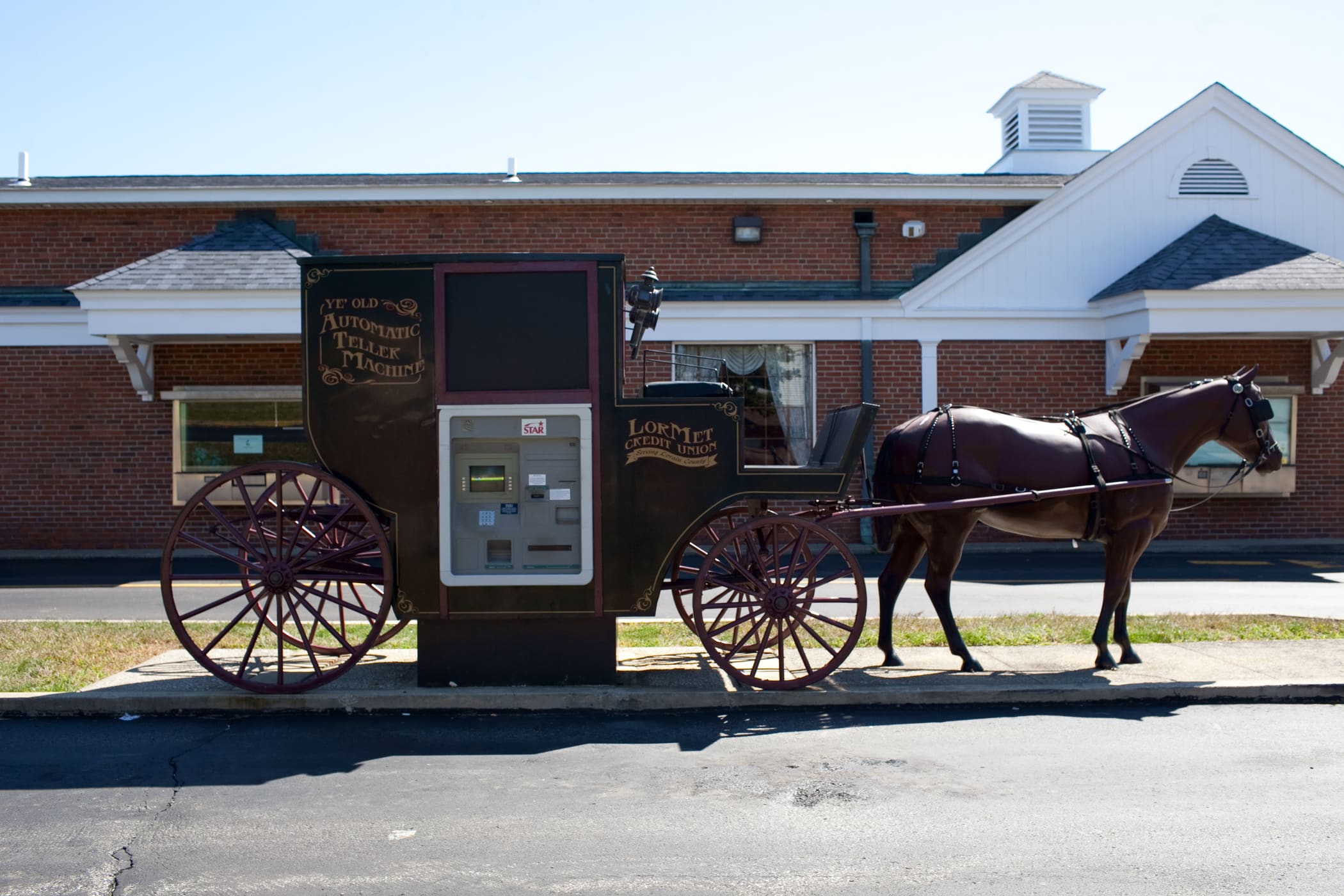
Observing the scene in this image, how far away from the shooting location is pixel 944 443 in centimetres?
799

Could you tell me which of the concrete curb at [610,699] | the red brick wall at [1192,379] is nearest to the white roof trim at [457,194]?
the red brick wall at [1192,379]

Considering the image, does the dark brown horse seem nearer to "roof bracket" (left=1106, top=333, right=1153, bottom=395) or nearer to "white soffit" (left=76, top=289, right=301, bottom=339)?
"roof bracket" (left=1106, top=333, right=1153, bottom=395)

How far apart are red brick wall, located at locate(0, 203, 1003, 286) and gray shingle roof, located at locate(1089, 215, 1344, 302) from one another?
14.0 ft

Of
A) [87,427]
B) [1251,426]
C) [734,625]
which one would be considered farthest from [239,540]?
[87,427]

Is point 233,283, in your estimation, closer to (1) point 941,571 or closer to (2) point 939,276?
(2) point 939,276

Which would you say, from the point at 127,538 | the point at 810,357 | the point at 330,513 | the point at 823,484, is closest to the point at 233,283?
the point at 127,538

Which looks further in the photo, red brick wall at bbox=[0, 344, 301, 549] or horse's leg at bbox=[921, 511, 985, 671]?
red brick wall at bbox=[0, 344, 301, 549]

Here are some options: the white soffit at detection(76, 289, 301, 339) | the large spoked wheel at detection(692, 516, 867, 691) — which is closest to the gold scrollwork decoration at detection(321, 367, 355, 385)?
the large spoked wheel at detection(692, 516, 867, 691)

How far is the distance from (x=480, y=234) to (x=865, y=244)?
5894 mm

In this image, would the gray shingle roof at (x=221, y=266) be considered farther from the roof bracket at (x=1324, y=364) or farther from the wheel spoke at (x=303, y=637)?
the roof bracket at (x=1324, y=364)

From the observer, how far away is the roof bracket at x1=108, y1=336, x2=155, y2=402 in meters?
16.3

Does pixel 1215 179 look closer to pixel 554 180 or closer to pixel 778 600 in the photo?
pixel 554 180

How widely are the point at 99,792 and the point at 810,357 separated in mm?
13346

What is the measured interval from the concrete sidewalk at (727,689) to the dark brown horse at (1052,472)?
371 mm
